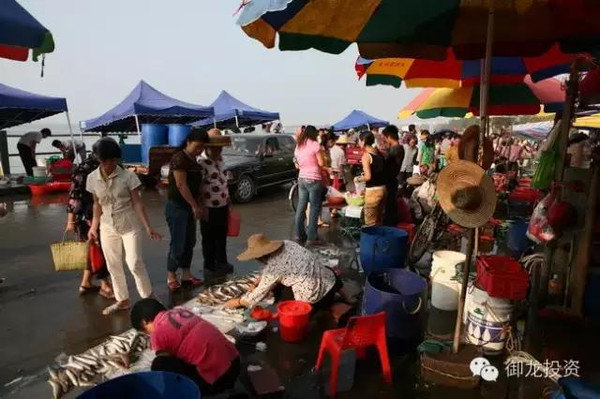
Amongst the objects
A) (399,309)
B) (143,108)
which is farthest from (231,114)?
(399,309)

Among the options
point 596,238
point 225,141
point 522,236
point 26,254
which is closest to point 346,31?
point 225,141

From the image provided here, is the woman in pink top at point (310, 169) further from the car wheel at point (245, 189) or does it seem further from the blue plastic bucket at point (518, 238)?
the car wheel at point (245, 189)

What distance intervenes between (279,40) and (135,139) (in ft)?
63.0

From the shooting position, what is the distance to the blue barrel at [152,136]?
575 inches

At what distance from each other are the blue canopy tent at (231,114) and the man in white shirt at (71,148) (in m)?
7.51

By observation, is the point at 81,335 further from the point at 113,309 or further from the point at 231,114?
the point at 231,114

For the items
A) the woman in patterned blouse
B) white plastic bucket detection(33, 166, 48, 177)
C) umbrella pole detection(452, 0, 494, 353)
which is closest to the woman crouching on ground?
the woman in patterned blouse

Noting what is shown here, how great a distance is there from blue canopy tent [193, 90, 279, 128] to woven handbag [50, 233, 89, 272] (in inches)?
670

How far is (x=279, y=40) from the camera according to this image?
11.2 feet

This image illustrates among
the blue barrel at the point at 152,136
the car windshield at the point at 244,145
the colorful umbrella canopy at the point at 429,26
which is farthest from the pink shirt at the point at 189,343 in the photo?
the blue barrel at the point at 152,136

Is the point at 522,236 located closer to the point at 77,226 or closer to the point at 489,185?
the point at 489,185

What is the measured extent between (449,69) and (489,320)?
154 inches

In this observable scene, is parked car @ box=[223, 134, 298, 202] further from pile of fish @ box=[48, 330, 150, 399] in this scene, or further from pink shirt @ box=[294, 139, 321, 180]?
pile of fish @ box=[48, 330, 150, 399]

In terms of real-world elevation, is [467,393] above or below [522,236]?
below
